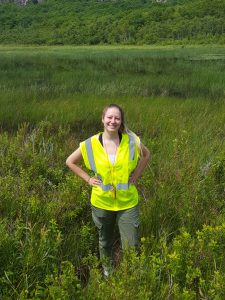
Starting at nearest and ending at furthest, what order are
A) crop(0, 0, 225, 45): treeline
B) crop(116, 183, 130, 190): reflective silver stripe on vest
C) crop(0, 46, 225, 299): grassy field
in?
1. crop(0, 46, 225, 299): grassy field
2. crop(116, 183, 130, 190): reflective silver stripe on vest
3. crop(0, 0, 225, 45): treeline

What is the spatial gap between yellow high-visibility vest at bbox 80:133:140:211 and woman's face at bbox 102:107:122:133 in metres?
0.11

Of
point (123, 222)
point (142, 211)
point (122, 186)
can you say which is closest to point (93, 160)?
point (122, 186)

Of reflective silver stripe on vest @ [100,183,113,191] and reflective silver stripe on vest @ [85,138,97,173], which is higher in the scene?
reflective silver stripe on vest @ [85,138,97,173]

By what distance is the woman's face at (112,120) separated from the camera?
10.7ft

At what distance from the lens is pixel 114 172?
3246mm

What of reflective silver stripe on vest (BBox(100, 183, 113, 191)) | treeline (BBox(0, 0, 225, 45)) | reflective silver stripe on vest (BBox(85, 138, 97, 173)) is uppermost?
reflective silver stripe on vest (BBox(85, 138, 97, 173))

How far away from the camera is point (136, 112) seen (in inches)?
347

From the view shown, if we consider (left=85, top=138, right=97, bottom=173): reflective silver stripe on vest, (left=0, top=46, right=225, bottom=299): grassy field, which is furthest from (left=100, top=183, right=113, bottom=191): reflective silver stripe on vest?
(left=0, top=46, right=225, bottom=299): grassy field

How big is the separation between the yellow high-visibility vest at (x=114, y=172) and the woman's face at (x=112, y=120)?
11 cm

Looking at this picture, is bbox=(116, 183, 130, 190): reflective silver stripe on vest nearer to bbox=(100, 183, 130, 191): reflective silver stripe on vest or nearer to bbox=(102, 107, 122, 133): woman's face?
bbox=(100, 183, 130, 191): reflective silver stripe on vest

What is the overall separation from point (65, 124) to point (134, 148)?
4868 millimetres

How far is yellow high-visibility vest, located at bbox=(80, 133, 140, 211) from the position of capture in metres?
3.24

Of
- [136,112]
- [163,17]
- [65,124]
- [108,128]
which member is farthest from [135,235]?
[163,17]

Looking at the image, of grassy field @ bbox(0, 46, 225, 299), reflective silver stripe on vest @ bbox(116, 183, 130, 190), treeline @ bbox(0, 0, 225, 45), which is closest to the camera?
grassy field @ bbox(0, 46, 225, 299)
